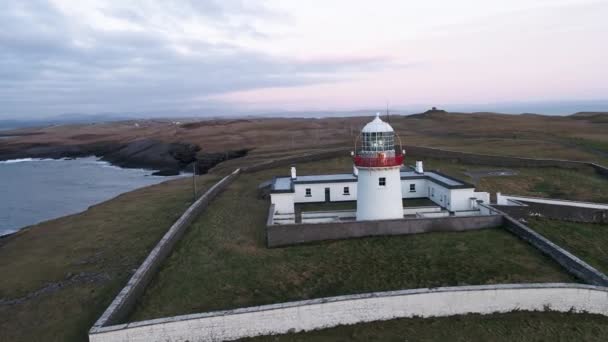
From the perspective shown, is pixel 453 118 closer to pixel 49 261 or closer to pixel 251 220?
pixel 251 220

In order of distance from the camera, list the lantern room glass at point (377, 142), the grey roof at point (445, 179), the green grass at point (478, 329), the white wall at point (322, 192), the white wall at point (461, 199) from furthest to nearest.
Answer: the white wall at point (322, 192)
the grey roof at point (445, 179)
the white wall at point (461, 199)
the lantern room glass at point (377, 142)
the green grass at point (478, 329)

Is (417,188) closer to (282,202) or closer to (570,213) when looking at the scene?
(570,213)

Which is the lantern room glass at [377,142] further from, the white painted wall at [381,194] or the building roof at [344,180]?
the building roof at [344,180]

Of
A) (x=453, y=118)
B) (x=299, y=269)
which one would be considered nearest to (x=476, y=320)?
(x=299, y=269)

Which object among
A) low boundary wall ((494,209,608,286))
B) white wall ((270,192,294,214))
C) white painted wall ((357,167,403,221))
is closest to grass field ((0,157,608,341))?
low boundary wall ((494,209,608,286))

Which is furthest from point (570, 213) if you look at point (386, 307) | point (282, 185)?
point (282, 185)

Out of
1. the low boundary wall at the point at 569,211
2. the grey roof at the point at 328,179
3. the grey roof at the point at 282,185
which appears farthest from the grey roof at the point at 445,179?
the grey roof at the point at 282,185
